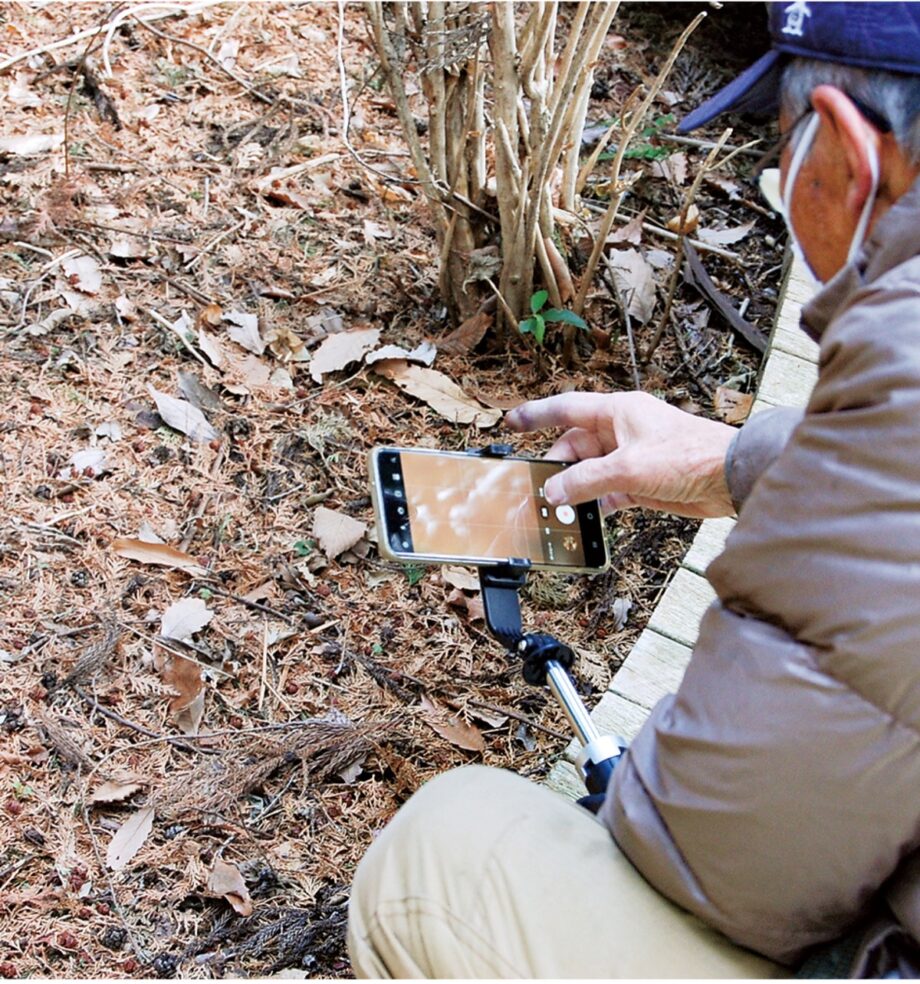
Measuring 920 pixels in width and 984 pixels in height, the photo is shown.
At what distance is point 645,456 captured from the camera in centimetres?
212

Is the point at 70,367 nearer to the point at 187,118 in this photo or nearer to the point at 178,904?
the point at 187,118

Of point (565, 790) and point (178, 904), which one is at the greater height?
point (565, 790)

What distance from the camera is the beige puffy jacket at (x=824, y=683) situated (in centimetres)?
130

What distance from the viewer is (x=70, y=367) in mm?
2975

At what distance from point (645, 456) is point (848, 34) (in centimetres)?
87

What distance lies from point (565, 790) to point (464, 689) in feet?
1.32

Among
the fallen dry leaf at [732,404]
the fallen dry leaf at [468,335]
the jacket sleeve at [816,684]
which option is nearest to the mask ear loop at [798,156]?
the jacket sleeve at [816,684]

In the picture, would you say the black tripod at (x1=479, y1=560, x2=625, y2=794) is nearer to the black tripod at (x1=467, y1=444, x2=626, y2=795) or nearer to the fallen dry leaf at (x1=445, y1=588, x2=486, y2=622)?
the black tripod at (x1=467, y1=444, x2=626, y2=795)

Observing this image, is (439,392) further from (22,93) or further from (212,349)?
(22,93)

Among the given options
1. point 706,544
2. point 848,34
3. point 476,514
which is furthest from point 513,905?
point 706,544

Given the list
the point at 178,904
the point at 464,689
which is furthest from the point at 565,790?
the point at 178,904

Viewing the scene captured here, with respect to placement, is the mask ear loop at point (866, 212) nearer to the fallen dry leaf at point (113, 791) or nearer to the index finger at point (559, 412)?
the index finger at point (559, 412)

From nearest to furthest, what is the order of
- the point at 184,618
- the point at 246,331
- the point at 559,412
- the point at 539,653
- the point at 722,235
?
the point at 539,653 < the point at 559,412 < the point at 184,618 < the point at 246,331 < the point at 722,235

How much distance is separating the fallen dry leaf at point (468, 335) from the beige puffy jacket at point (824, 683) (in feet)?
5.57
